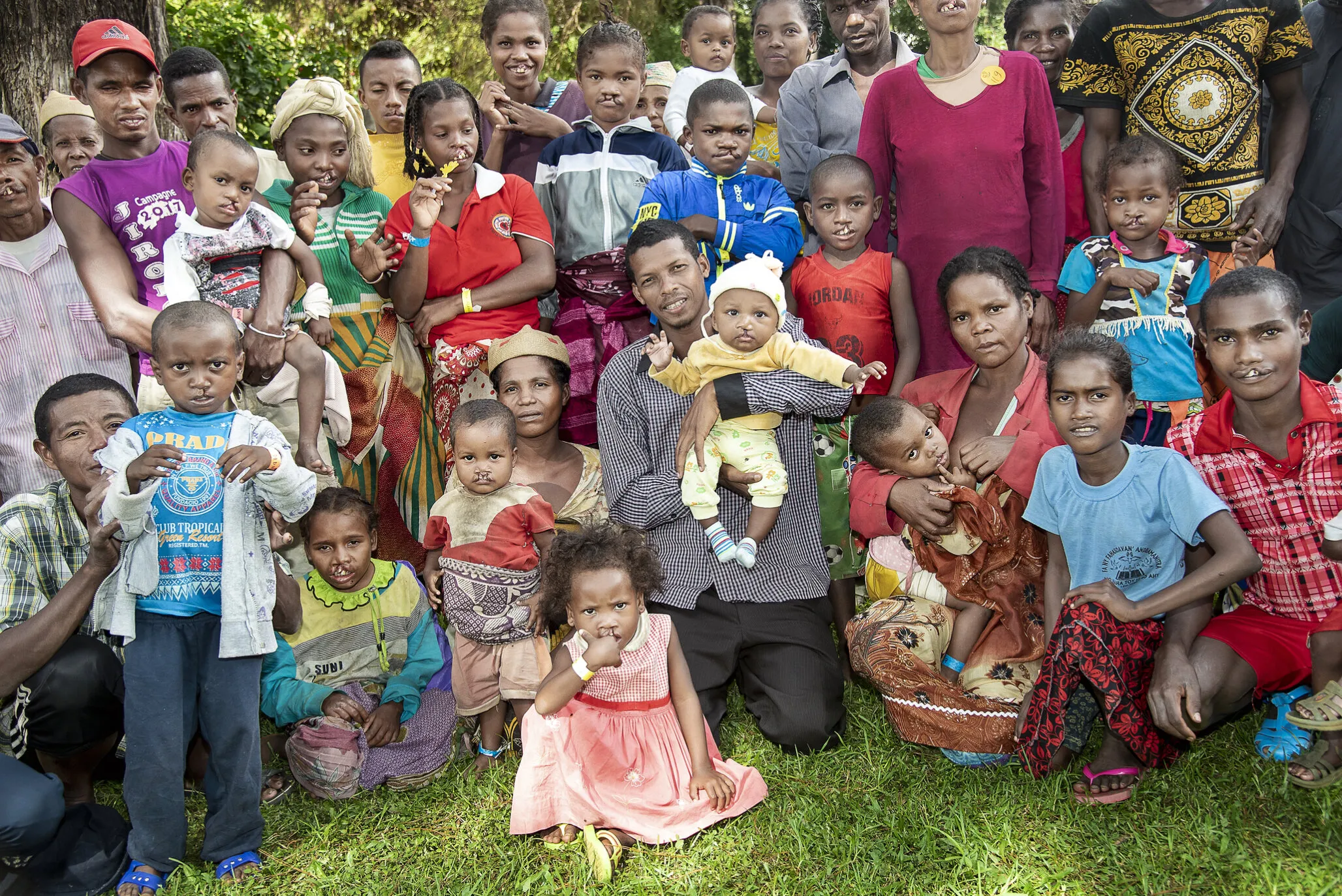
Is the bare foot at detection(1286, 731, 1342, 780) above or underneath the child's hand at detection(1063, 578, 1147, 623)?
underneath

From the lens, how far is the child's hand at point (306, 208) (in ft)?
14.6

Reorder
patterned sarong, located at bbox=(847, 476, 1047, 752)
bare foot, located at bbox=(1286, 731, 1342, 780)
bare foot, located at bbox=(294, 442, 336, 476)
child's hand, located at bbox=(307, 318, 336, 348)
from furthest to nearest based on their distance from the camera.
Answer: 1. child's hand, located at bbox=(307, 318, 336, 348)
2. bare foot, located at bbox=(294, 442, 336, 476)
3. patterned sarong, located at bbox=(847, 476, 1047, 752)
4. bare foot, located at bbox=(1286, 731, 1342, 780)

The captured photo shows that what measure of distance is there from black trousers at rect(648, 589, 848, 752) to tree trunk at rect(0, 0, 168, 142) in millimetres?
4872

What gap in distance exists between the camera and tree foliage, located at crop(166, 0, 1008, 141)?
10.1m

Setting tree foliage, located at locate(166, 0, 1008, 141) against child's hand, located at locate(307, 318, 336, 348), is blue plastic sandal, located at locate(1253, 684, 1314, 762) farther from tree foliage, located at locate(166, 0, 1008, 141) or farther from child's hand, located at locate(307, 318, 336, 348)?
tree foliage, located at locate(166, 0, 1008, 141)

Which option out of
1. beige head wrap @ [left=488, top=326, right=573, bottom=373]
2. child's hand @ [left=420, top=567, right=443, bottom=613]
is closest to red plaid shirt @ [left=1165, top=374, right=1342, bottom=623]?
beige head wrap @ [left=488, top=326, right=573, bottom=373]

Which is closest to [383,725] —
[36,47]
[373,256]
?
[373,256]

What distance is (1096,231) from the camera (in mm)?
4652

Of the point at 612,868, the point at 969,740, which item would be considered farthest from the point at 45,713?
the point at 969,740

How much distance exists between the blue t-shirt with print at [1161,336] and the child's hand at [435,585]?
2691 millimetres

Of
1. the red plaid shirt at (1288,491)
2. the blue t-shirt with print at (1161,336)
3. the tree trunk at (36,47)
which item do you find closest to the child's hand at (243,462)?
the red plaid shirt at (1288,491)

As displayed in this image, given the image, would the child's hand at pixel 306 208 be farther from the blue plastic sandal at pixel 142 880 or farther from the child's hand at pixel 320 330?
the blue plastic sandal at pixel 142 880

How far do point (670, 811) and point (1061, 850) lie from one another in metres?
1.13

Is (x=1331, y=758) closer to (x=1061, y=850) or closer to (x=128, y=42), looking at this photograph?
(x=1061, y=850)
